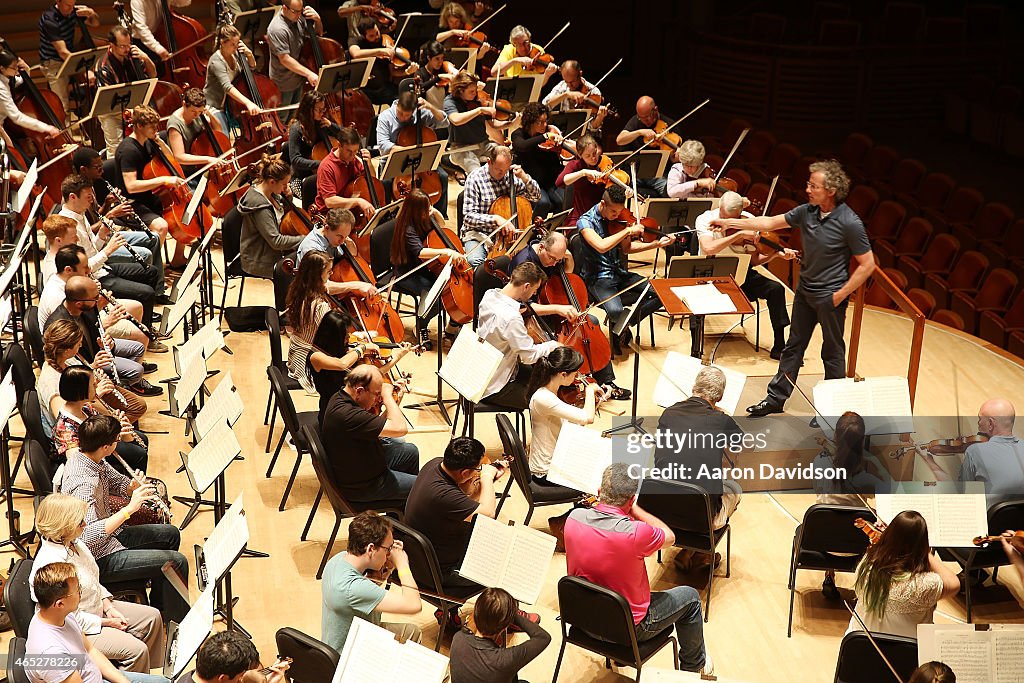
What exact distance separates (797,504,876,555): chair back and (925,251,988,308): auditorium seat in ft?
15.5

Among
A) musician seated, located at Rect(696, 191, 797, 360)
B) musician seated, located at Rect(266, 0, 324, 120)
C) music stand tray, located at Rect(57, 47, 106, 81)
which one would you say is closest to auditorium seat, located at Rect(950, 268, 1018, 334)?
musician seated, located at Rect(696, 191, 797, 360)

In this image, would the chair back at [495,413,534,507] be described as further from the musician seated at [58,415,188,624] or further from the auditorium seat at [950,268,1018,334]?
the auditorium seat at [950,268,1018,334]

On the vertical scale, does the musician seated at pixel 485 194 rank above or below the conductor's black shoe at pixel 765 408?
above

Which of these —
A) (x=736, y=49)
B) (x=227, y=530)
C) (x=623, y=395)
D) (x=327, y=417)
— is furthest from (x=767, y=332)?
(x=736, y=49)

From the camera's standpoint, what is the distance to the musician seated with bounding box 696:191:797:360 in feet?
24.7

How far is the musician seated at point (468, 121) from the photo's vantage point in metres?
9.71

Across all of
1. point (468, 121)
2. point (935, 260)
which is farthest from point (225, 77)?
point (935, 260)

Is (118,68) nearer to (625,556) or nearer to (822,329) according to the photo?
(822,329)

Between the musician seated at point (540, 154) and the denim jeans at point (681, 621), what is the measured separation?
195 inches

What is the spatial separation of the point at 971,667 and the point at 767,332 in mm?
4555

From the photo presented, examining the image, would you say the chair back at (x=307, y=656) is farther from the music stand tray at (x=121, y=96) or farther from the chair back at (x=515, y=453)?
the music stand tray at (x=121, y=96)

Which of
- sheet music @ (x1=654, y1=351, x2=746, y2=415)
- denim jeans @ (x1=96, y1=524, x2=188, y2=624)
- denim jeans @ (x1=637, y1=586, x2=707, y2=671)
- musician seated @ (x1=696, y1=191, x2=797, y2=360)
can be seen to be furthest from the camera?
musician seated @ (x1=696, y1=191, x2=797, y2=360)

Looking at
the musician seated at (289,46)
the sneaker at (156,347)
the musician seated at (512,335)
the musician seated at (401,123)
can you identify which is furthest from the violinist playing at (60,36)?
the musician seated at (512,335)

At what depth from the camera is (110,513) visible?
194 inches
